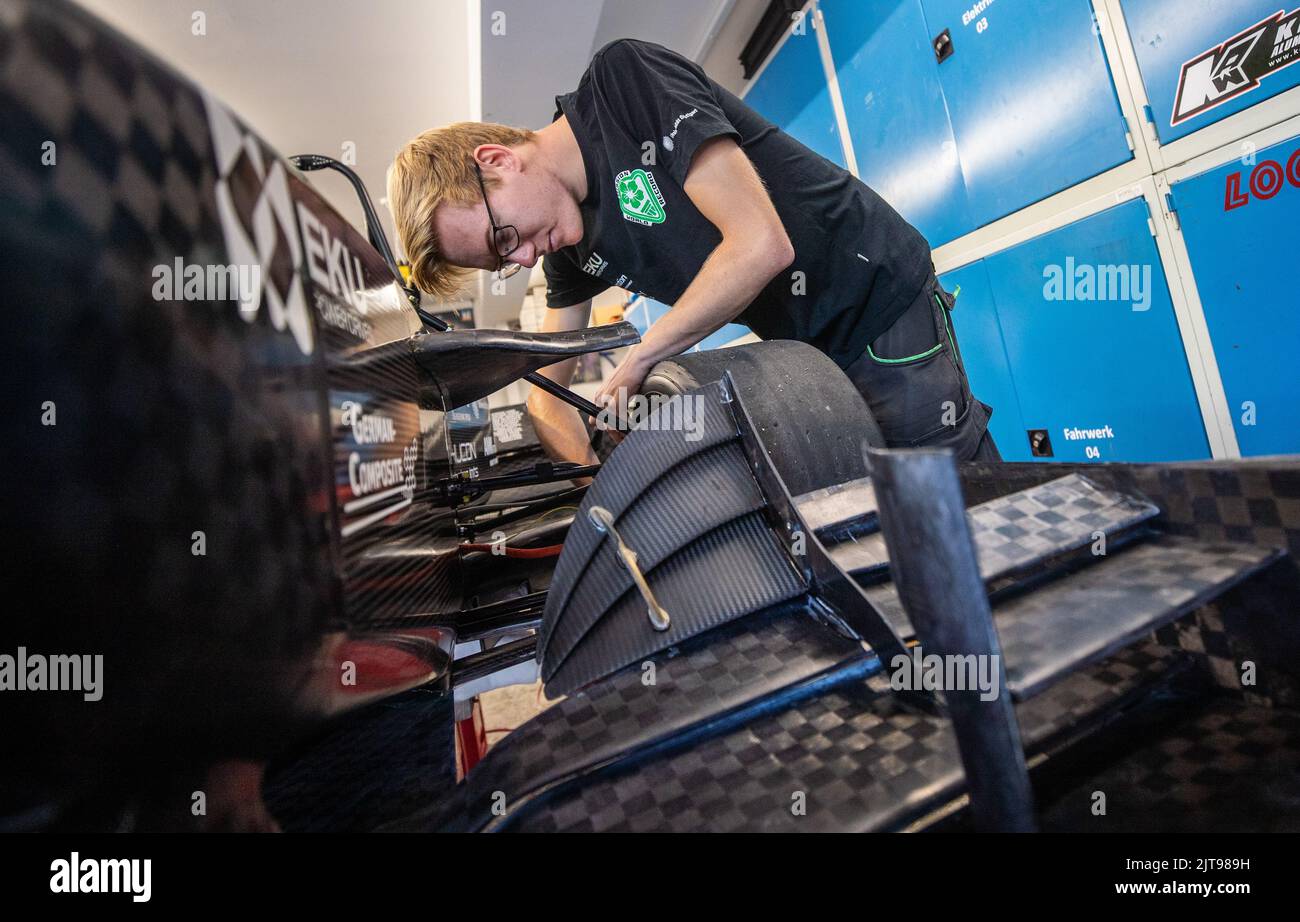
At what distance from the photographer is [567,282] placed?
1.51 meters

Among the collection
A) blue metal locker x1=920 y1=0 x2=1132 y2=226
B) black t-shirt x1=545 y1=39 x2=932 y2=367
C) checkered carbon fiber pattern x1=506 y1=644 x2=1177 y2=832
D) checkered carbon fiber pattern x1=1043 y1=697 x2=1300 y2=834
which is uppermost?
blue metal locker x1=920 y1=0 x2=1132 y2=226

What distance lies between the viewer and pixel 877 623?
0.37 metres

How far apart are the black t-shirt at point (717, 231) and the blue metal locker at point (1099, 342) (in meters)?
1.17

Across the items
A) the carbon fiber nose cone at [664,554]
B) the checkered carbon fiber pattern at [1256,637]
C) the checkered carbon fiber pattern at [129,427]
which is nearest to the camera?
the checkered carbon fiber pattern at [129,427]

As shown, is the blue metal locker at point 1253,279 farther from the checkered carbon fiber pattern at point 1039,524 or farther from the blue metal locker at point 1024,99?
the checkered carbon fiber pattern at point 1039,524

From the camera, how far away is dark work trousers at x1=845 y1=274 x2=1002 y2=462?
1.15 metres

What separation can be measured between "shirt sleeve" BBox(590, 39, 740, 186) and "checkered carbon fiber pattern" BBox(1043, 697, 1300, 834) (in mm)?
974

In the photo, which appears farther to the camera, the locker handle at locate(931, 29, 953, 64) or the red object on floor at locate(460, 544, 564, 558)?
the locker handle at locate(931, 29, 953, 64)

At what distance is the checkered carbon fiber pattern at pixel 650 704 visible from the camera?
346 mm

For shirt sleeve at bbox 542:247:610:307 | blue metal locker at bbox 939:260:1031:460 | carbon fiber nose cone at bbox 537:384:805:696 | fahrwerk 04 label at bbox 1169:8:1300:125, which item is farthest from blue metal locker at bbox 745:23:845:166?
carbon fiber nose cone at bbox 537:384:805:696

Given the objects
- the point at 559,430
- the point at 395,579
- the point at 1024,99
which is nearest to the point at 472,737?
the point at 559,430

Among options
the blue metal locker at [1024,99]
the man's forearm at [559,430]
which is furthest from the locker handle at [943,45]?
the man's forearm at [559,430]

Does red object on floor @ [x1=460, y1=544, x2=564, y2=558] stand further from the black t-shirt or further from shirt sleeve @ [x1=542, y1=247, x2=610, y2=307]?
shirt sleeve @ [x1=542, y1=247, x2=610, y2=307]
